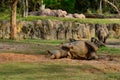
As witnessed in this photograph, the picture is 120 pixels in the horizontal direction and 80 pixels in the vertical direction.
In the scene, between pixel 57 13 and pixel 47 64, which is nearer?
pixel 47 64

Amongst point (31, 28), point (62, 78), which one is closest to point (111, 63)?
point (62, 78)

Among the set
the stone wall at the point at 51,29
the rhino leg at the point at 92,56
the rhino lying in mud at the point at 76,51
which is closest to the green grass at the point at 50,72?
the rhino lying in mud at the point at 76,51

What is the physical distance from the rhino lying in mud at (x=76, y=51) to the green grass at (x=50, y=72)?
7.93 ft

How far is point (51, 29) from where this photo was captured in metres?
38.2

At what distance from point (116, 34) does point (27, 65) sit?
2450cm

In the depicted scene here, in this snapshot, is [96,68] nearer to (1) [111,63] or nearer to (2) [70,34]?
(1) [111,63]

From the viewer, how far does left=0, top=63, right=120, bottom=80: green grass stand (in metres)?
14.7

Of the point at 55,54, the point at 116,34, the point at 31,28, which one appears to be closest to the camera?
the point at 55,54

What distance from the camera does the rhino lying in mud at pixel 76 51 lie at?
802 inches

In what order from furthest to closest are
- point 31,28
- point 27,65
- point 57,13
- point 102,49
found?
point 57,13 → point 31,28 → point 102,49 → point 27,65

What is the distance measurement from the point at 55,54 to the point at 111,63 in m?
2.47

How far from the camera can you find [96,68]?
17625 millimetres

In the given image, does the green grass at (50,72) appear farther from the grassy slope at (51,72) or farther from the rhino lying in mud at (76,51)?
the rhino lying in mud at (76,51)

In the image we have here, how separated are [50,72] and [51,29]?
2227 centimetres
